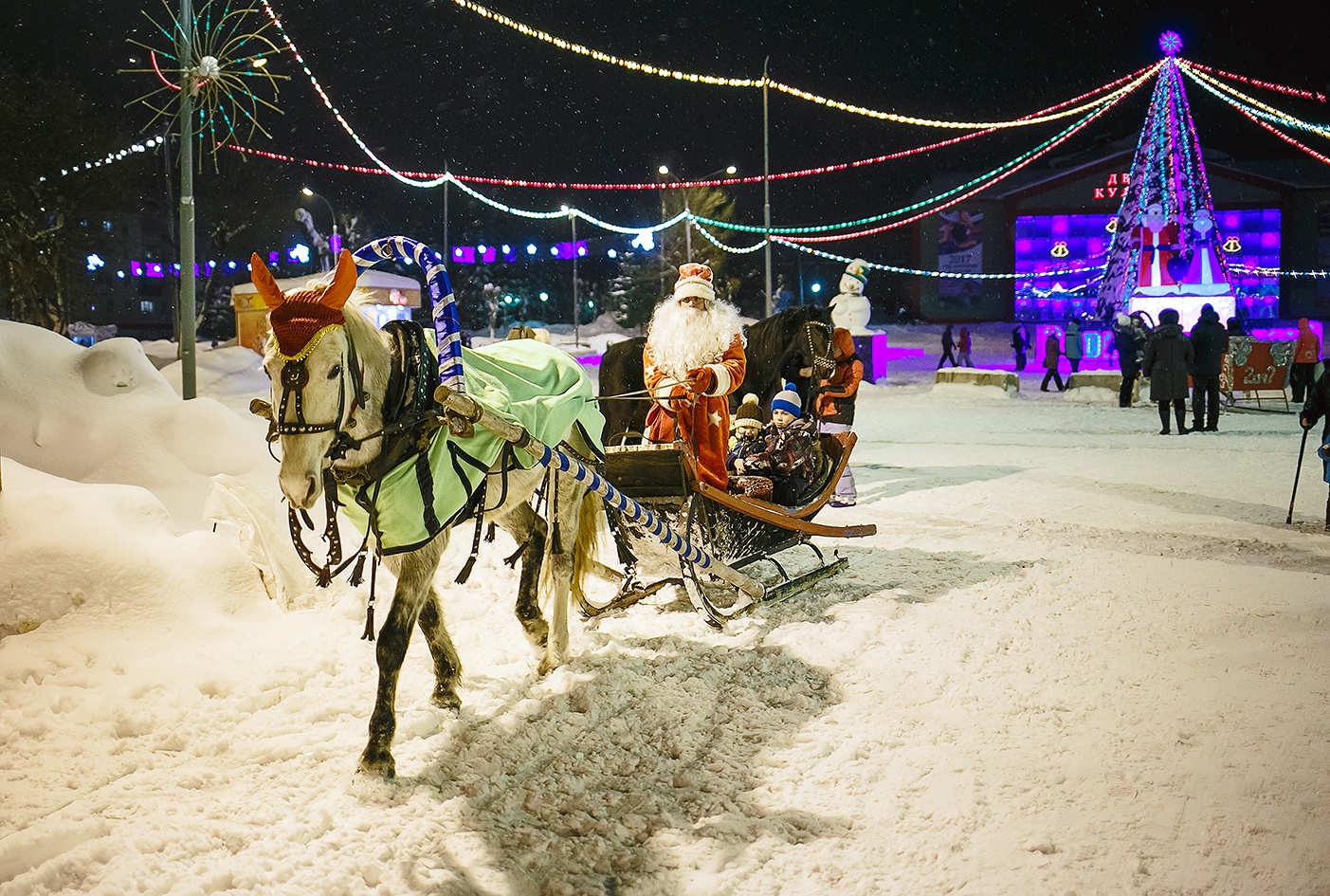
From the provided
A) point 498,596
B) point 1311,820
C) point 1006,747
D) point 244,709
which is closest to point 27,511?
point 244,709

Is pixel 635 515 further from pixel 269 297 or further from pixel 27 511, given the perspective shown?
pixel 27 511

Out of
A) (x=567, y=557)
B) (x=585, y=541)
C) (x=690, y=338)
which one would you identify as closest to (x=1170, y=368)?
(x=690, y=338)

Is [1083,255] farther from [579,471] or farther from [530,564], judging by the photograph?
[579,471]

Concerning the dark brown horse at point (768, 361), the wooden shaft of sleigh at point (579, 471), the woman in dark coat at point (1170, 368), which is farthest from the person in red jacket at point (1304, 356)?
the wooden shaft of sleigh at point (579, 471)

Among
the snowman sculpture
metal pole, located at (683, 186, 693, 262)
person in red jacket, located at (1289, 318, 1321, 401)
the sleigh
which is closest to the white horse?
the sleigh

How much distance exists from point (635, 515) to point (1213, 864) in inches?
109

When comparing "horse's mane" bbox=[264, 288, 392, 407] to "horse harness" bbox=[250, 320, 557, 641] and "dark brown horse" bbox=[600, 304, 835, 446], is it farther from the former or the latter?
"dark brown horse" bbox=[600, 304, 835, 446]

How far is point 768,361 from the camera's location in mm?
8547

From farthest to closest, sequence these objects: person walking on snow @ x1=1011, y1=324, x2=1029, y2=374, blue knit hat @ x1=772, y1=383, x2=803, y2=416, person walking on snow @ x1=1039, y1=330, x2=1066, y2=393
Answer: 1. person walking on snow @ x1=1011, y1=324, x2=1029, y2=374
2. person walking on snow @ x1=1039, y1=330, x2=1066, y2=393
3. blue knit hat @ x1=772, y1=383, x2=803, y2=416

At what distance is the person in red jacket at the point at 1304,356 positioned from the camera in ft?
54.4

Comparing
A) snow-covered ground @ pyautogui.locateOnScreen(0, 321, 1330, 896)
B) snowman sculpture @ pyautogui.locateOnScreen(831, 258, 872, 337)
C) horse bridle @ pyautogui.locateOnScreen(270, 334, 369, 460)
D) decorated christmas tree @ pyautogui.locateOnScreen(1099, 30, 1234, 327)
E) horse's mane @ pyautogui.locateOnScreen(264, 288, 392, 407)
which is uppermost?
decorated christmas tree @ pyautogui.locateOnScreen(1099, 30, 1234, 327)

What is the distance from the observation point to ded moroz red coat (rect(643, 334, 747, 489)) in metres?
5.52

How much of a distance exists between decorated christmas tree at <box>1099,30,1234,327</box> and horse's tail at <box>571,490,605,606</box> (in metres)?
24.0

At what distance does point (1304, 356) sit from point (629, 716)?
17.9 meters
